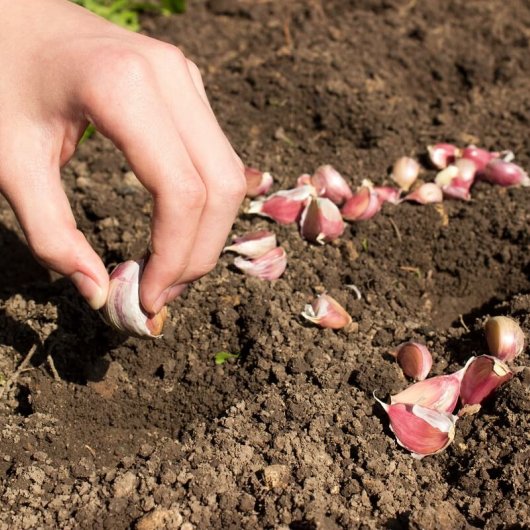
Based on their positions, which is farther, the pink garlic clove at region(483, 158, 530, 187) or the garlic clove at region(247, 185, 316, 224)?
the pink garlic clove at region(483, 158, 530, 187)

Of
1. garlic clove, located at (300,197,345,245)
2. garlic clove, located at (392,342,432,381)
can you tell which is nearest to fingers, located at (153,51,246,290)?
garlic clove, located at (392,342,432,381)

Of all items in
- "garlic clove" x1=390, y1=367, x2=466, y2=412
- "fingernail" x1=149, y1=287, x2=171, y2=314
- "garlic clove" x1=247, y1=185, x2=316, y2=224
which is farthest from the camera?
"garlic clove" x1=247, y1=185, x2=316, y2=224

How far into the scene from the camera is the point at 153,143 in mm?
1825

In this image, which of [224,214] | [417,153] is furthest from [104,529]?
[417,153]

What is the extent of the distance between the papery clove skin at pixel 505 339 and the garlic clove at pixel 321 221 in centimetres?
72

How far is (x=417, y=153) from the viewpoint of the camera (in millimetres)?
3512

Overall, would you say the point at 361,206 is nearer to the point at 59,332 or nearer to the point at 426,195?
the point at 426,195

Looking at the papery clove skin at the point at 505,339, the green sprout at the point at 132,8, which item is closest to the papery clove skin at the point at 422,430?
the papery clove skin at the point at 505,339

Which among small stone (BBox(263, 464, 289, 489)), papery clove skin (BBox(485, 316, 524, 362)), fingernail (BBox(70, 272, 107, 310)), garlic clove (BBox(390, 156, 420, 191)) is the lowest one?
garlic clove (BBox(390, 156, 420, 191))

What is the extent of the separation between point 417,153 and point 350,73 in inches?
23.9

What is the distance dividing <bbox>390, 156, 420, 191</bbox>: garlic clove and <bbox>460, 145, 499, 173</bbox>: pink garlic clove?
0.21 metres

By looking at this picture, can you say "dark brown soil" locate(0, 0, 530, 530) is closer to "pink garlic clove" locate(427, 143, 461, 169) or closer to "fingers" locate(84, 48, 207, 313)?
"pink garlic clove" locate(427, 143, 461, 169)

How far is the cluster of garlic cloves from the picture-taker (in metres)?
2.26

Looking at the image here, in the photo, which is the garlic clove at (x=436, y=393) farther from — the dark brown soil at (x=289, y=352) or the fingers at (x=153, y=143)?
the fingers at (x=153, y=143)
